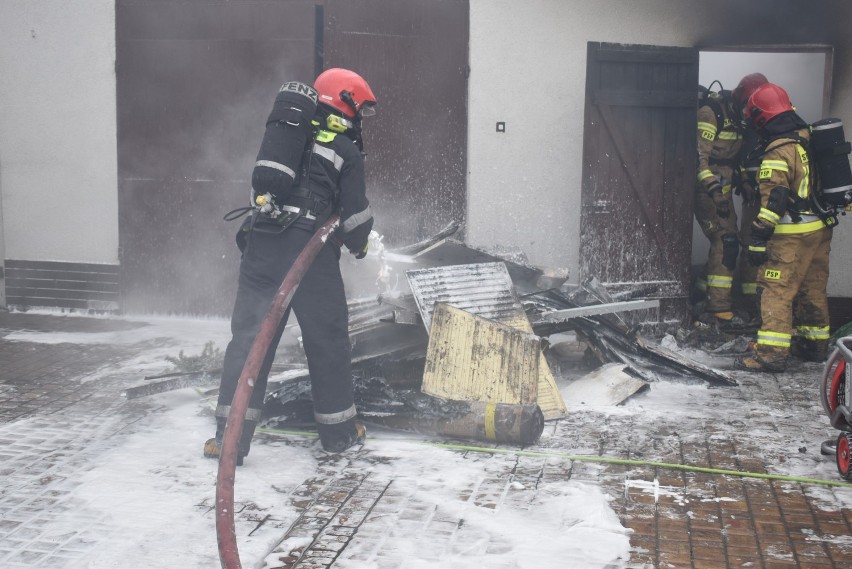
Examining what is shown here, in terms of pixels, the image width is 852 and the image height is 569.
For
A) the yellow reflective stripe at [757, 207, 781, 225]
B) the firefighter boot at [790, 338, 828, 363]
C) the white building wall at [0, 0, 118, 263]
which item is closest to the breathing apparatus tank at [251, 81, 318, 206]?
the yellow reflective stripe at [757, 207, 781, 225]

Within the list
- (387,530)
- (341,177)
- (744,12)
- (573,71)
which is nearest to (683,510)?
(387,530)

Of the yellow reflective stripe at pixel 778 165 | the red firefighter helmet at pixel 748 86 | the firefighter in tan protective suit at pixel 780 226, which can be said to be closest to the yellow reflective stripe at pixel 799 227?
the firefighter in tan protective suit at pixel 780 226

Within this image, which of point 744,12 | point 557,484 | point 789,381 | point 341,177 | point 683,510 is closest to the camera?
point 683,510

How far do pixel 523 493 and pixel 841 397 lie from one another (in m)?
1.95

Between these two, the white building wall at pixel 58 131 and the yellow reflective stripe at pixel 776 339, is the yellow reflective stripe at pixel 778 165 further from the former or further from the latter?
the white building wall at pixel 58 131

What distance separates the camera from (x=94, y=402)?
21.1 feet

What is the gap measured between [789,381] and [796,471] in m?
2.24

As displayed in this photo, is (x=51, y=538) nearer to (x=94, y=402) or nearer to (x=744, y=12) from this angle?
(x=94, y=402)

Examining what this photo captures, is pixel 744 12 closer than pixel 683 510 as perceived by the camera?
No

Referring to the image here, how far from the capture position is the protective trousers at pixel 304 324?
5.34 metres

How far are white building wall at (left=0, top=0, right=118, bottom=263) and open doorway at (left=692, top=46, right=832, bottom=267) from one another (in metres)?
6.89

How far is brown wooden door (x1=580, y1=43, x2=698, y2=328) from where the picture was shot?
822 cm

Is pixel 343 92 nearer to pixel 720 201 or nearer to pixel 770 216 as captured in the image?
pixel 770 216

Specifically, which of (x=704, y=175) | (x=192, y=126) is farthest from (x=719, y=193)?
(x=192, y=126)
